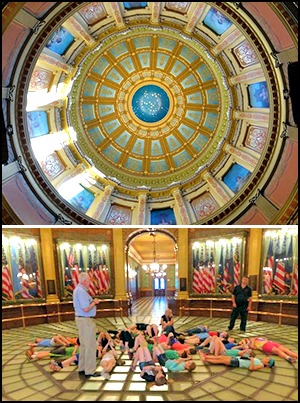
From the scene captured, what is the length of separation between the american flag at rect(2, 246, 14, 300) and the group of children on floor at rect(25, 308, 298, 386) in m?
1.00

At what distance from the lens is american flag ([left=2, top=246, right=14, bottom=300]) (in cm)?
580

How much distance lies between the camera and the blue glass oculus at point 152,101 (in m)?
18.4

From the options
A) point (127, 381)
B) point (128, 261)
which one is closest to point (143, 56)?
point (128, 261)

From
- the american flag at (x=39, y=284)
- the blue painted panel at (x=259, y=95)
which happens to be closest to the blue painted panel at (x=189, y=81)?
the blue painted panel at (x=259, y=95)

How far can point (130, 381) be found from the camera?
17.0 ft

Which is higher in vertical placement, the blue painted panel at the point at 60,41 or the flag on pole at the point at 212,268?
the blue painted panel at the point at 60,41

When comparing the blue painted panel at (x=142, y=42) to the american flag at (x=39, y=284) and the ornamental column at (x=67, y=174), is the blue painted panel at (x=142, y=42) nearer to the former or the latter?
the ornamental column at (x=67, y=174)

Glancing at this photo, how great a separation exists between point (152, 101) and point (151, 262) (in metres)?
13.8

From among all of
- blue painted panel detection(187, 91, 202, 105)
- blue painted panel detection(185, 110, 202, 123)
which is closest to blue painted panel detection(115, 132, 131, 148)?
blue painted panel detection(185, 110, 202, 123)

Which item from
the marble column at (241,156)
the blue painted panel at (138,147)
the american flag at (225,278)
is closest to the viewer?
the american flag at (225,278)

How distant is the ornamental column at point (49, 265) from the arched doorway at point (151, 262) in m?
1.41

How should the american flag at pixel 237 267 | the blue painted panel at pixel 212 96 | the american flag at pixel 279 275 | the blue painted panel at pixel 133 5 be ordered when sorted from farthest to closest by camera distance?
the blue painted panel at pixel 212 96 < the blue painted panel at pixel 133 5 < the american flag at pixel 237 267 < the american flag at pixel 279 275

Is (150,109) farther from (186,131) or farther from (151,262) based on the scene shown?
(151,262)

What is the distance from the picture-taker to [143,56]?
1725cm
